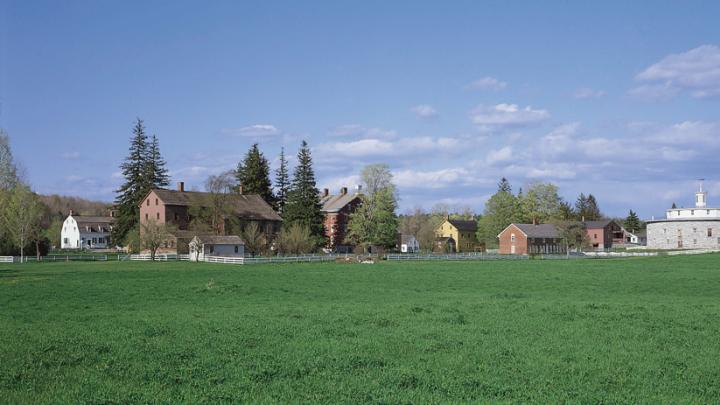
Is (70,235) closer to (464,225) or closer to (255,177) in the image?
(255,177)

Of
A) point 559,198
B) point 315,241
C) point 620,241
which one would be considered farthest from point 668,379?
point 620,241

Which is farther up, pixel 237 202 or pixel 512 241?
pixel 237 202

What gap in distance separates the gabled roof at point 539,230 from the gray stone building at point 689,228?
1776cm

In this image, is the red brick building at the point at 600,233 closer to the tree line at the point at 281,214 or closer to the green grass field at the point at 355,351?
the tree line at the point at 281,214

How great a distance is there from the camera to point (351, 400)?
10.4 meters

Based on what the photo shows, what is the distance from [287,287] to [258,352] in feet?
67.5

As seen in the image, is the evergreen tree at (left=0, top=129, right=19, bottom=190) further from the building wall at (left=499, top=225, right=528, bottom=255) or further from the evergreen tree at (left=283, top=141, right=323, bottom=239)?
the building wall at (left=499, top=225, right=528, bottom=255)

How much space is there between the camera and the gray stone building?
4355 inches

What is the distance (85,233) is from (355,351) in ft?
463

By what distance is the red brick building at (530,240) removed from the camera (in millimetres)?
110725

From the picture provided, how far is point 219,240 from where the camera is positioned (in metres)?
80.1

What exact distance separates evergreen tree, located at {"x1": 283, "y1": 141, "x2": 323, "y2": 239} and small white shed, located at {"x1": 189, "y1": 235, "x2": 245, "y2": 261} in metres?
Result: 12.1

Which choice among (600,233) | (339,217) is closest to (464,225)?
(600,233)

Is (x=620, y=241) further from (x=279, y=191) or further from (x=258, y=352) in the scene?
(x=258, y=352)
